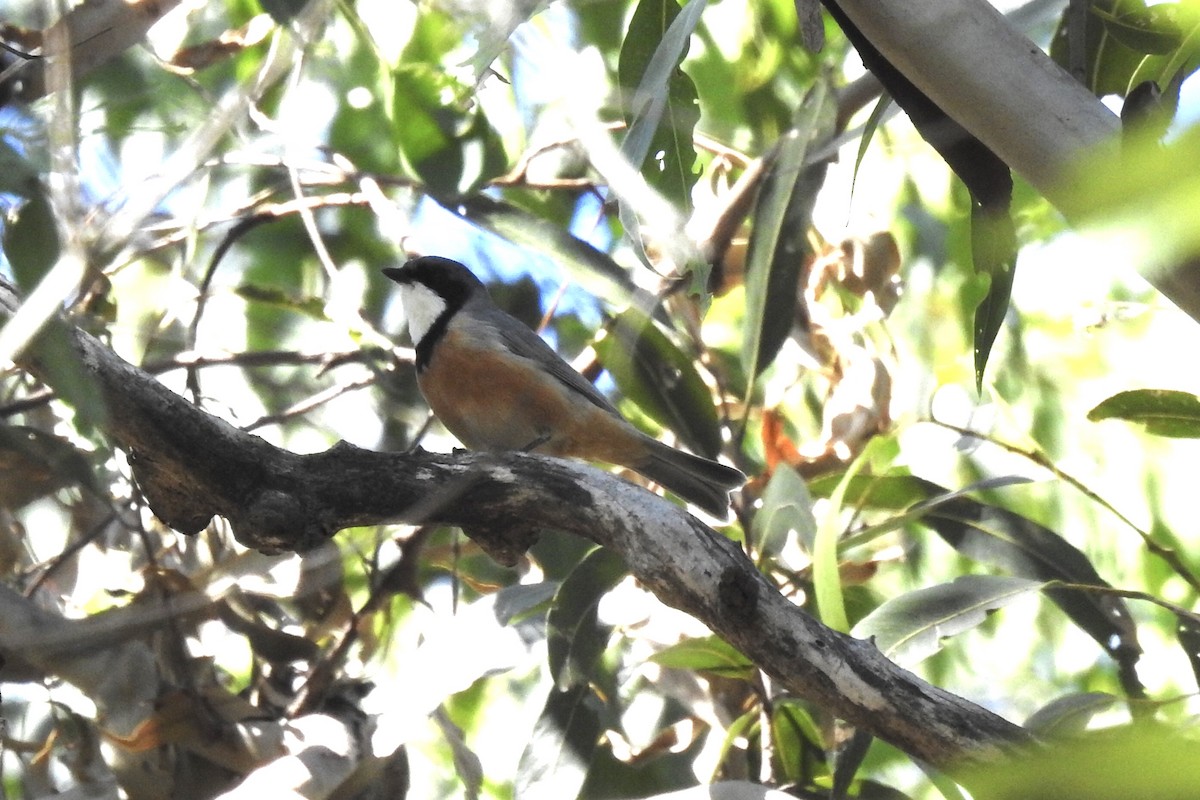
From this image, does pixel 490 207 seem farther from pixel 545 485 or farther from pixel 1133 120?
pixel 1133 120

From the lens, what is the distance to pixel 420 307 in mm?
4777

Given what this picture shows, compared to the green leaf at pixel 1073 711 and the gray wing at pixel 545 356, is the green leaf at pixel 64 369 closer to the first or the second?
the green leaf at pixel 1073 711

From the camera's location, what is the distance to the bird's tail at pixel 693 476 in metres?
4.00

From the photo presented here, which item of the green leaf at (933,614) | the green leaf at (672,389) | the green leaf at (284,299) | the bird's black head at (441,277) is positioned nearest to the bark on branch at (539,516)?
the green leaf at (933,614)

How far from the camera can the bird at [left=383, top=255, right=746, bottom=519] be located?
14.8 feet

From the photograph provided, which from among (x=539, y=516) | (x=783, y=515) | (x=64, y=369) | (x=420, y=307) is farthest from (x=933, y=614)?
(x=420, y=307)

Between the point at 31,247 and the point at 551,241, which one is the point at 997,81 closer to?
A: the point at 31,247

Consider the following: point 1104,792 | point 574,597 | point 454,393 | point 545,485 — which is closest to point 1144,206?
point 1104,792

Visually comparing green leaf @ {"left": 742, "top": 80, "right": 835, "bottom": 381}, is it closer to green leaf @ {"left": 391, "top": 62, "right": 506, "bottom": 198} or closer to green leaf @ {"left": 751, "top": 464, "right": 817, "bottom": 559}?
green leaf @ {"left": 751, "top": 464, "right": 817, "bottom": 559}

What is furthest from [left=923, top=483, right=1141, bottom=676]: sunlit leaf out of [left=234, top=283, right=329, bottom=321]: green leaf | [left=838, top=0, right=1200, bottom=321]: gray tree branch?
[left=234, top=283, right=329, bottom=321]: green leaf

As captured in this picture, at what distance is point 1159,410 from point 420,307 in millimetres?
2832

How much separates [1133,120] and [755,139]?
278 centimetres

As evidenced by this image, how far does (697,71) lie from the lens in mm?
4922

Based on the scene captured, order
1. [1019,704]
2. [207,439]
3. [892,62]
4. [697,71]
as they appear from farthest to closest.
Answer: [697,71] < [1019,704] < [207,439] < [892,62]
